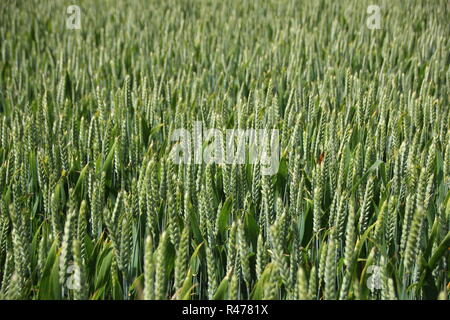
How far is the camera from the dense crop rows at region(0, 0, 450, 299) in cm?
101

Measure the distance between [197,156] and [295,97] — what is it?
0.69m

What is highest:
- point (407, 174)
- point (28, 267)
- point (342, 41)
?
point (342, 41)

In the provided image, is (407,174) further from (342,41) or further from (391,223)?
(342,41)

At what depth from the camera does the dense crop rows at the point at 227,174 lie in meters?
1.01

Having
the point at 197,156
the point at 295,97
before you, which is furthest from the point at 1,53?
the point at 197,156

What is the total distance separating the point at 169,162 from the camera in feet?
4.04

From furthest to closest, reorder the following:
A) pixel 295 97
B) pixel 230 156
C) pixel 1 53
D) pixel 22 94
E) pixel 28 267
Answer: pixel 1 53, pixel 22 94, pixel 295 97, pixel 230 156, pixel 28 267

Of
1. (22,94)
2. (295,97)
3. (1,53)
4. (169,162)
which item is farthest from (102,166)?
(1,53)

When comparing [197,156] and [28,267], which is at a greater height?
[197,156]

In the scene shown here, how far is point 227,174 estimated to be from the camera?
1.32 m

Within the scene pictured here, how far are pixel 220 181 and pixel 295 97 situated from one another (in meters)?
0.70

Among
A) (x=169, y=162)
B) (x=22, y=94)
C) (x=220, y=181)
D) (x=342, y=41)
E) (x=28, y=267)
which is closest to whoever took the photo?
(x=28, y=267)

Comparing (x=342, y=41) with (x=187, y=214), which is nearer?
(x=187, y=214)

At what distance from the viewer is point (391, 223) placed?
44.2 inches
